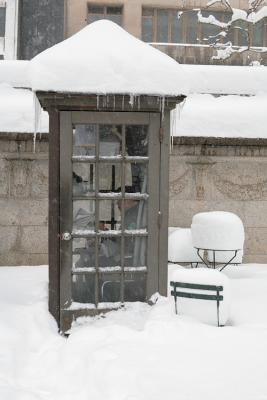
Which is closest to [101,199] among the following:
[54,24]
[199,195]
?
[199,195]

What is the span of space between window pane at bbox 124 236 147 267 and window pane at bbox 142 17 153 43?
17.4m

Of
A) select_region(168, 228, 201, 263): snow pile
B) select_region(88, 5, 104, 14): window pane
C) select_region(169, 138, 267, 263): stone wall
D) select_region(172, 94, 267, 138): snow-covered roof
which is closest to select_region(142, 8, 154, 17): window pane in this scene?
select_region(88, 5, 104, 14): window pane

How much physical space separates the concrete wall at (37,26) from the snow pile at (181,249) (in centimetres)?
1240

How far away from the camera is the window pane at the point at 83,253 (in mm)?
4787

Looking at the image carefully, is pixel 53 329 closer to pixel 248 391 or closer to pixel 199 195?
pixel 248 391

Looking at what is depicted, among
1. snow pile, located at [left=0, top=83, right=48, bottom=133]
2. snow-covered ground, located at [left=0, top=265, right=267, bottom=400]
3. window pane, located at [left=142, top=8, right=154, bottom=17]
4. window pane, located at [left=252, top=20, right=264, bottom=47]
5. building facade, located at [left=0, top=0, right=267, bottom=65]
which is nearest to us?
snow-covered ground, located at [left=0, top=265, right=267, bottom=400]

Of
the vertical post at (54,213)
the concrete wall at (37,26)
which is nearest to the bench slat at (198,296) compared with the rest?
the vertical post at (54,213)

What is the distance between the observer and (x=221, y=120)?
7148 millimetres

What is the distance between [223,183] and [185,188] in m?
0.58

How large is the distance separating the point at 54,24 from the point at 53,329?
15091mm

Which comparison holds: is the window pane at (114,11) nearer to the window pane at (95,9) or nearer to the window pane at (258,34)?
the window pane at (95,9)

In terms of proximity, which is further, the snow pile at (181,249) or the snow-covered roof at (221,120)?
the snow-covered roof at (221,120)

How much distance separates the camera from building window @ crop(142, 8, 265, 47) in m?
20.5

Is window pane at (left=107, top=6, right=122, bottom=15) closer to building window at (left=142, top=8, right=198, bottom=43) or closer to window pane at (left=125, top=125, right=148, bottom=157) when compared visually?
building window at (left=142, top=8, right=198, bottom=43)
